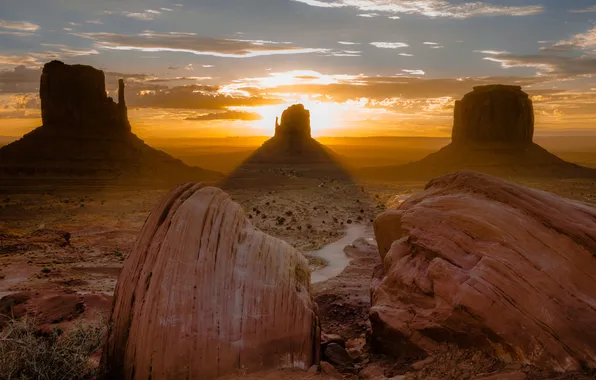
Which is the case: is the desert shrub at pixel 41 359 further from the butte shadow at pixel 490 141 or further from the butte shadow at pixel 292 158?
the butte shadow at pixel 490 141

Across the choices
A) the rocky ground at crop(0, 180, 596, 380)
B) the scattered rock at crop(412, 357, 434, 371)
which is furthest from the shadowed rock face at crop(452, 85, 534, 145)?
the scattered rock at crop(412, 357, 434, 371)

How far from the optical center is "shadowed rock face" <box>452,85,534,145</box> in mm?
78062

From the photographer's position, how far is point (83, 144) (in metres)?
67.0

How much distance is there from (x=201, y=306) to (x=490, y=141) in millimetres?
80770

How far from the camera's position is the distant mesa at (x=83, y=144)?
6131 cm

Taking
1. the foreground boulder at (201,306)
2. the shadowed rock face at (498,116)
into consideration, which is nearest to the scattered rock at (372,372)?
the foreground boulder at (201,306)

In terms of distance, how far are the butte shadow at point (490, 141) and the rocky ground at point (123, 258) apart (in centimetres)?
2732

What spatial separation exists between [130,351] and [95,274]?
39.4 ft

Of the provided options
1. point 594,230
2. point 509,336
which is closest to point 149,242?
point 509,336

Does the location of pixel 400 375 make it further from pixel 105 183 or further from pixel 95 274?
pixel 105 183

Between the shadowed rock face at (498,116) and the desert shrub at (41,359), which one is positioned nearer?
the desert shrub at (41,359)

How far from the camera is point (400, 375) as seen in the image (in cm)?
673

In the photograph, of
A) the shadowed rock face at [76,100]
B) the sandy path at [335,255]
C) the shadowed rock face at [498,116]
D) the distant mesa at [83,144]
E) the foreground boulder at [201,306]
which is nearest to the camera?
the foreground boulder at [201,306]

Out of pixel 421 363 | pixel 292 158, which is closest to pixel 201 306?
pixel 421 363
